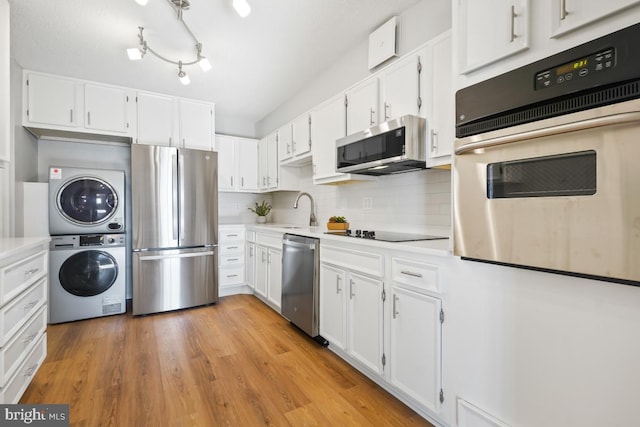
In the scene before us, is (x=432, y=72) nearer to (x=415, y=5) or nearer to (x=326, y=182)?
(x=415, y=5)

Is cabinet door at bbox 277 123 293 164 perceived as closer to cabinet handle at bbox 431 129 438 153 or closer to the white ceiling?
the white ceiling

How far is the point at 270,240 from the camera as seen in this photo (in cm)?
350

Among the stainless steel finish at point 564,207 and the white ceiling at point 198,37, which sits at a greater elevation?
the white ceiling at point 198,37

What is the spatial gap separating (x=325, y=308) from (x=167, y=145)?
2.82m

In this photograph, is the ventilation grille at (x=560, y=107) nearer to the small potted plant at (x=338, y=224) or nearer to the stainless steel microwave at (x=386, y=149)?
the stainless steel microwave at (x=386, y=149)

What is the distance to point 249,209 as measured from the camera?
193 inches

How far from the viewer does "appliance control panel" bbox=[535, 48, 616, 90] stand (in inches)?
36.0

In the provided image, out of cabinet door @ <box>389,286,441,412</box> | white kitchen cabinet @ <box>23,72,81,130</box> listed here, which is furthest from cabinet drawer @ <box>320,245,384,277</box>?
white kitchen cabinet @ <box>23,72,81,130</box>

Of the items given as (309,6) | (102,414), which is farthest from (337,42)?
(102,414)

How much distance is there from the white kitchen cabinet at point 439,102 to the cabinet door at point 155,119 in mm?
3134

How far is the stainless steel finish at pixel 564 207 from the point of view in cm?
88

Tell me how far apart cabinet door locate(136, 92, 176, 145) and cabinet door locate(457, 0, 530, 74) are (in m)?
3.45

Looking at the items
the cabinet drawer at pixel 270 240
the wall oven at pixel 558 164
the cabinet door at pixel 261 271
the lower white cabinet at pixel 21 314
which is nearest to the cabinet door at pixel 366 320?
the wall oven at pixel 558 164

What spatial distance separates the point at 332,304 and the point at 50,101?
143 inches
